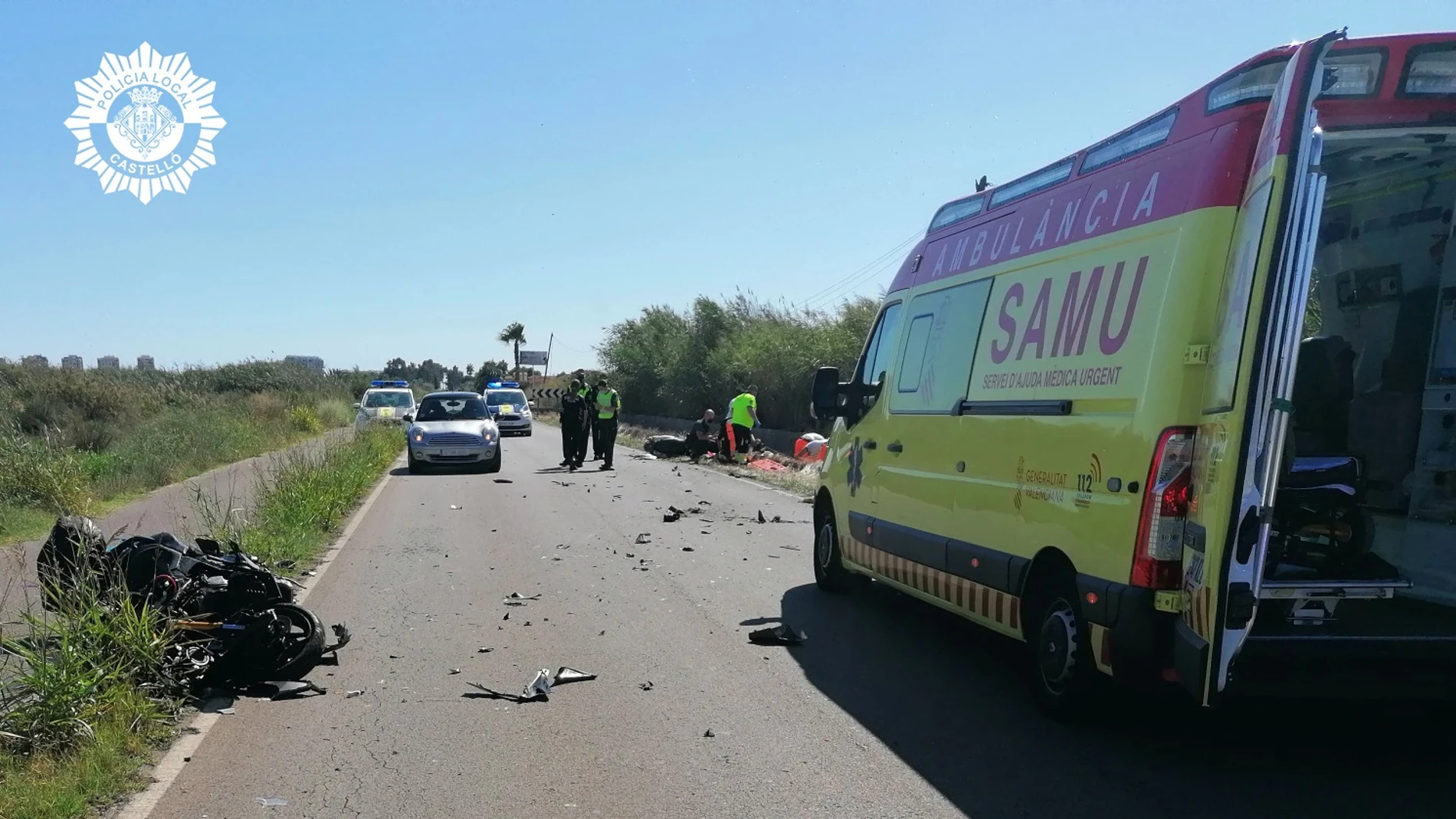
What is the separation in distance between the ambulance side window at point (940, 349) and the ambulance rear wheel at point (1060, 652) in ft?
4.69

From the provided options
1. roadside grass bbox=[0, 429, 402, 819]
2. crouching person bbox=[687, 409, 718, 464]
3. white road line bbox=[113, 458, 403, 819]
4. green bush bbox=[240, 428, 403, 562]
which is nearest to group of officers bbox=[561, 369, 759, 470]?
crouching person bbox=[687, 409, 718, 464]

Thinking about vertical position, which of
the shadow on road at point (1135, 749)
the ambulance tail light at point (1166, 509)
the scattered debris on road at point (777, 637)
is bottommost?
the scattered debris on road at point (777, 637)

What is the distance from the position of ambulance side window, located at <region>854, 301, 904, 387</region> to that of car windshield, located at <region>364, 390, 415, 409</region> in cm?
2410

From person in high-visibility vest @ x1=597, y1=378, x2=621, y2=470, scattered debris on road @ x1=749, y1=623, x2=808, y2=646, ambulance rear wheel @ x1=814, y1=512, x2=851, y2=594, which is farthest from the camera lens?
person in high-visibility vest @ x1=597, y1=378, x2=621, y2=470

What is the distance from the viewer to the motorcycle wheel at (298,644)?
6270 millimetres

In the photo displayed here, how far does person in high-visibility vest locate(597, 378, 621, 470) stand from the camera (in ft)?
72.6

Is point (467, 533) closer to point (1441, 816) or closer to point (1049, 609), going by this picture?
point (1049, 609)

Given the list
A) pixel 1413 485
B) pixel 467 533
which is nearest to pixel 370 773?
pixel 1413 485

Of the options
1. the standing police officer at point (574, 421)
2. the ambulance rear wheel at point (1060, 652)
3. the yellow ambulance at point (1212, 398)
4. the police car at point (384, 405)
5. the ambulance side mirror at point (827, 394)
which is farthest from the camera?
the police car at point (384, 405)

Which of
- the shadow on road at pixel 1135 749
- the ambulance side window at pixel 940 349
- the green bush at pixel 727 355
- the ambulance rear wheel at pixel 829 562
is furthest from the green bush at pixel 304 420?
the shadow on road at pixel 1135 749

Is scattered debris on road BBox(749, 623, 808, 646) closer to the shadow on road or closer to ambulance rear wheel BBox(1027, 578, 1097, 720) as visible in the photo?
the shadow on road

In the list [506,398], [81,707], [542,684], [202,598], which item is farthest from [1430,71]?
[506,398]

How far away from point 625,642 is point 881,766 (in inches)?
109

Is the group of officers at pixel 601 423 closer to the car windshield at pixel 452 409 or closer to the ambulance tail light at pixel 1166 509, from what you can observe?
the car windshield at pixel 452 409
